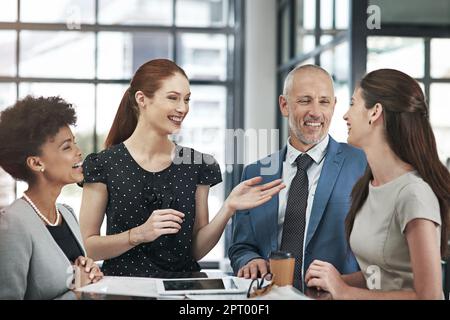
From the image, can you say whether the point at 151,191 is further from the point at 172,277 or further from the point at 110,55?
the point at 110,55

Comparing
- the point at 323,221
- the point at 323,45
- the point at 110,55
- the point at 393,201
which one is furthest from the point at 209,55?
the point at 393,201

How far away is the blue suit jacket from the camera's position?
155 cm

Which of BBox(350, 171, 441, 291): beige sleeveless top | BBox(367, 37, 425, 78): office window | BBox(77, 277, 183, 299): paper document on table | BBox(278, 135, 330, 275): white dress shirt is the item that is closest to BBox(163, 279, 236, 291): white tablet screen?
BBox(77, 277, 183, 299): paper document on table

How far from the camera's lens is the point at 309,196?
1575mm

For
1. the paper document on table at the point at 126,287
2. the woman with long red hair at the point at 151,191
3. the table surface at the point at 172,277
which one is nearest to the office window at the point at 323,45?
the woman with long red hair at the point at 151,191

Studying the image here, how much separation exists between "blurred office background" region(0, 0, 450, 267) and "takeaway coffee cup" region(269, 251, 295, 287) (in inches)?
7.1

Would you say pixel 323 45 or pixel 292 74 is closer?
pixel 292 74

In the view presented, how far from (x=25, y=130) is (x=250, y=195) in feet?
1.91

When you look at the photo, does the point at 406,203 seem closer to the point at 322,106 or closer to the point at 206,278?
the point at 322,106

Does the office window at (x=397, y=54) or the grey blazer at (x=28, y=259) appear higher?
the office window at (x=397, y=54)

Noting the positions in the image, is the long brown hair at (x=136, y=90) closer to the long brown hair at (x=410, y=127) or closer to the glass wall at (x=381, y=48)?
the glass wall at (x=381, y=48)

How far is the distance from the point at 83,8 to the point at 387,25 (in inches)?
35.4

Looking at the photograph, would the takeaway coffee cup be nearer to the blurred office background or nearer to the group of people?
the group of people

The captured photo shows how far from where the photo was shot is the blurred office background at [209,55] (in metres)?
1.61
